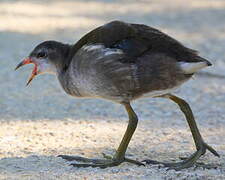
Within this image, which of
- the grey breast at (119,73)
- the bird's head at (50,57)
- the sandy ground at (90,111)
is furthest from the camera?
the bird's head at (50,57)

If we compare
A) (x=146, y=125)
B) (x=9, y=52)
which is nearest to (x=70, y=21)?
(x=9, y=52)

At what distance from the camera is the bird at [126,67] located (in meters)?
5.66

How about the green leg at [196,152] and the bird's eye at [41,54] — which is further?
the bird's eye at [41,54]

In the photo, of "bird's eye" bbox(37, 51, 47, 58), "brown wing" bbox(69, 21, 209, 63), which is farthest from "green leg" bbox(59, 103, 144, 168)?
"bird's eye" bbox(37, 51, 47, 58)

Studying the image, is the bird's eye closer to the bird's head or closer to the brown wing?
the bird's head

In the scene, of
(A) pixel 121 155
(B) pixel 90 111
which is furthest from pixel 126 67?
(B) pixel 90 111

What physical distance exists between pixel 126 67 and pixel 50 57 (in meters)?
0.81

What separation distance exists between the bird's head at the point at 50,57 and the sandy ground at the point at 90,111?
2.48ft

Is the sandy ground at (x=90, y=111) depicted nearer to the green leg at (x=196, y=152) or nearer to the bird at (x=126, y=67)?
the green leg at (x=196, y=152)

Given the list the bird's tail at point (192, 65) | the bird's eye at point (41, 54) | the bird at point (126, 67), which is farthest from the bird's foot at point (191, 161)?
the bird's eye at point (41, 54)

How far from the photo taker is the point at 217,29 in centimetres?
1182

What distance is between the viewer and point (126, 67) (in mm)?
5664

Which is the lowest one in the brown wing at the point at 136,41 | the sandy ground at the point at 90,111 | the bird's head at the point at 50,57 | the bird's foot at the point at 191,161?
the sandy ground at the point at 90,111

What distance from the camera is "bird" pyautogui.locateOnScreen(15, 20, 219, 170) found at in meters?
5.66
